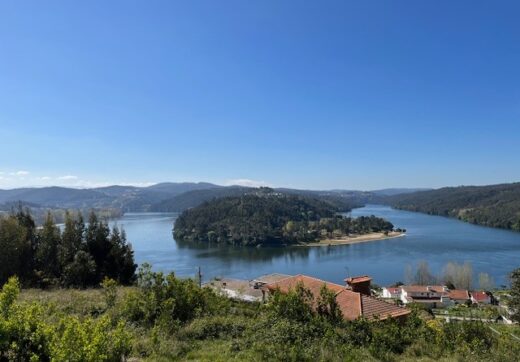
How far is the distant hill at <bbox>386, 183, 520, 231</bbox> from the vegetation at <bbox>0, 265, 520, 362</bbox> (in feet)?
279

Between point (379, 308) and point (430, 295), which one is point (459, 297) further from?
point (379, 308)

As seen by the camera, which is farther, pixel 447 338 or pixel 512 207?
pixel 512 207

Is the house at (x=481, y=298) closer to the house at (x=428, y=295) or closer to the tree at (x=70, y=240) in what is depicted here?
the house at (x=428, y=295)

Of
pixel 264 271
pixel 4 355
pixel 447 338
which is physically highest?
pixel 4 355

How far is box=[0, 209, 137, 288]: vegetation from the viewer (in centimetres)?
1389

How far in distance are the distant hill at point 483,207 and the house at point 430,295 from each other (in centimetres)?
5360

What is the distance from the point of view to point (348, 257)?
5362cm

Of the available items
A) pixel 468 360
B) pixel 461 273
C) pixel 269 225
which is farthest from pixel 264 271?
pixel 468 360

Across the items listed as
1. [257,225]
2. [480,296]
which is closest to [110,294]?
[480,296]

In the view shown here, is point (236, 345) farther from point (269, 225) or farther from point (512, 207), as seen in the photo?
point (512, 207)

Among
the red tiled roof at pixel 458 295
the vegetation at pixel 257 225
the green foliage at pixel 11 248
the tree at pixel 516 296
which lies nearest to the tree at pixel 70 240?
the green foliage at pixel 11 248

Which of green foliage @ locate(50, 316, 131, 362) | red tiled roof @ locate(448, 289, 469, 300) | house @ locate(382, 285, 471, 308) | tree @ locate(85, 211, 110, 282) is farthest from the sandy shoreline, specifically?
green foliage @ locate(50, 316, 131, 362)

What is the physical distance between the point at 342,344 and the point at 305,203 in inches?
4337

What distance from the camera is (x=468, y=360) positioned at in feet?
15.6
